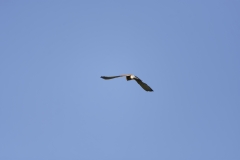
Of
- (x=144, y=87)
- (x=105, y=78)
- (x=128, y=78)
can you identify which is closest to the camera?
(x=105, y=78)

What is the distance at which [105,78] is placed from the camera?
3444 centimetres

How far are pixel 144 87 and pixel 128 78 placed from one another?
4.49 m

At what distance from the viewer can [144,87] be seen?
1633 inches

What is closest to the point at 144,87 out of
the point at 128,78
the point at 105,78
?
the point at 128,78

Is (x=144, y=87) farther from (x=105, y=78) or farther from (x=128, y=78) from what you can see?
(x=105, y=78)

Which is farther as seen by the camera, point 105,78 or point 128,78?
point 128,78

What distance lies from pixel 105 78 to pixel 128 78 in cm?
376

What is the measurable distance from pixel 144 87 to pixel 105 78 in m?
8.16

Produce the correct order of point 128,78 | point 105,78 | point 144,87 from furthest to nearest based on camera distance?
1. point 144,87
2. point 128,78
3. point 105,78

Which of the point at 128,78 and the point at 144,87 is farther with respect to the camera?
the point at 144,87

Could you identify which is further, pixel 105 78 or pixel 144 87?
pixel 144 87

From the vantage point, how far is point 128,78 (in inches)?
1476
